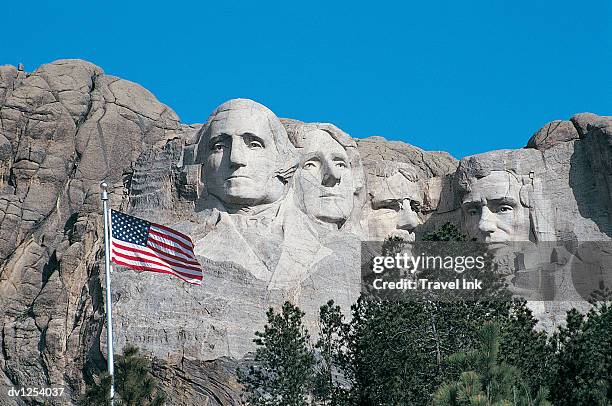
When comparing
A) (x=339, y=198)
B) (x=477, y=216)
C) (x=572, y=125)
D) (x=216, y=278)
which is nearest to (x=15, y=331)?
(x=216, y=278)

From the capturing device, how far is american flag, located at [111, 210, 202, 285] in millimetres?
34125

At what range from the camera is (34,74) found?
46781 mm

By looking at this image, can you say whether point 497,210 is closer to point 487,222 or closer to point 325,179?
point 487,222

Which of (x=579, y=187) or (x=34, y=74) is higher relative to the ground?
(x=34, y=74)

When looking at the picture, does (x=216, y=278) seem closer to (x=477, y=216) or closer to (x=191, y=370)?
(x=191, y=370)

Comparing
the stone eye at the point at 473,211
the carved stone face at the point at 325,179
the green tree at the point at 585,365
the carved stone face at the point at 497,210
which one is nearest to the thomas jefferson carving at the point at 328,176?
the carved stone face at the point at 325,179

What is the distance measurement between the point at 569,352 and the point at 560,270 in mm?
8921

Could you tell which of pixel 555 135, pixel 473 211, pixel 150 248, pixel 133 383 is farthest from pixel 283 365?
pixel 555 135

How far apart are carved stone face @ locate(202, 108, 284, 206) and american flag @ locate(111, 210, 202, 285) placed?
6125 millimetres

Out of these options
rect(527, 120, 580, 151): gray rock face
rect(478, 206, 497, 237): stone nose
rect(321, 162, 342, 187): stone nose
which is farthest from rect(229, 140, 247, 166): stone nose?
rect(527, 120, 580, 151): gray rock face

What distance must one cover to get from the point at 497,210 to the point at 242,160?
6730 mm

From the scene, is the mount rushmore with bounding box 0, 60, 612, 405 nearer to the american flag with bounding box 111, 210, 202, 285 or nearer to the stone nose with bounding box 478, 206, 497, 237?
the stone nose with bounding box 478, 206, 497, 237

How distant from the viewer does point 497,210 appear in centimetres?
4494

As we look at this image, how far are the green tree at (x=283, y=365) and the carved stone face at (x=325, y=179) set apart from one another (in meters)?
6.54
